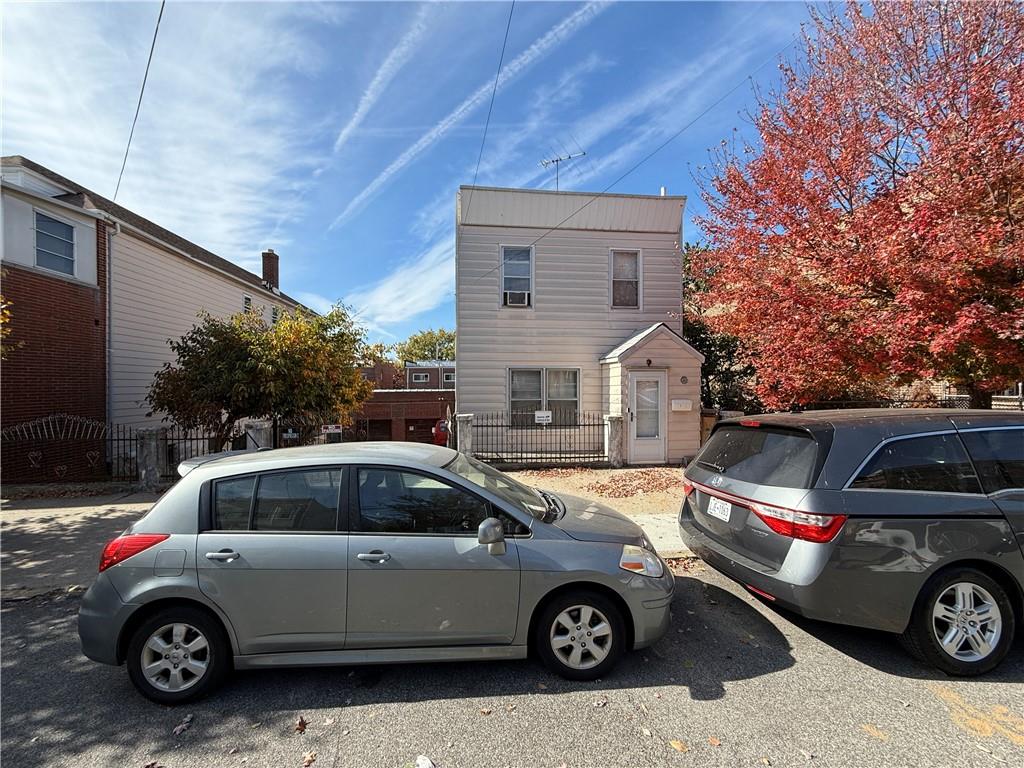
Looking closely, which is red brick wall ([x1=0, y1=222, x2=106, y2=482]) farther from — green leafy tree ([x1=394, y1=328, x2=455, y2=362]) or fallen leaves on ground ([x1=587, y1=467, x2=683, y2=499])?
green leafy tree ([x1=394, y1=328, x2=455, y2=362])

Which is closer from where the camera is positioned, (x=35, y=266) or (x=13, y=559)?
(x=13, y=559)

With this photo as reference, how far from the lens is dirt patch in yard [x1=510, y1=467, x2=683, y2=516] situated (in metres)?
7.67

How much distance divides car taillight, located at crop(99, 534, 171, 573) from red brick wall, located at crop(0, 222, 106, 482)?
9.77m

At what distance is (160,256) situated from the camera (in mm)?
14172

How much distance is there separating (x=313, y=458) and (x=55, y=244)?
41.5 feet

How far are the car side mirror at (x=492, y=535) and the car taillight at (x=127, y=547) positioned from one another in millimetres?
1966

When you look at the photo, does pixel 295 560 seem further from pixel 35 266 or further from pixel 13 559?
pixel 35 266

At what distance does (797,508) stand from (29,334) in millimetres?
14396

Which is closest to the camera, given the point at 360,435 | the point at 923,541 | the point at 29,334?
the point at 923,541

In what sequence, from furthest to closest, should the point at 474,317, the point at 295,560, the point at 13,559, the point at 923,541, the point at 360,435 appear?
1. the point at 360,435
2. the point at 474,317
3. the point at 13,559
4. the point at 923,541
5. the point at 295,560

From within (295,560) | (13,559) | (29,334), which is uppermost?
(29,334)

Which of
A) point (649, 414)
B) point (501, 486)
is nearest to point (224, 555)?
point (501, 486)

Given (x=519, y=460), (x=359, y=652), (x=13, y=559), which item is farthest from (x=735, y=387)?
(x=13, y=559)

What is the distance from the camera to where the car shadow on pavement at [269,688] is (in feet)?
8.65
